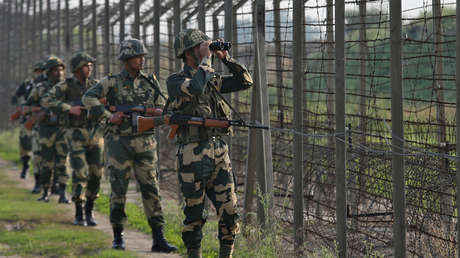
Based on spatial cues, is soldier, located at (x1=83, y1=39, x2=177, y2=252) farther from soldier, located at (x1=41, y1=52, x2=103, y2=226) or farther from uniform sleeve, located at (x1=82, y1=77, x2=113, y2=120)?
soldier, located at (x1=41, y1=52, x2=103, y2=226)

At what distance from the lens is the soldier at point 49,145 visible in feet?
35.4

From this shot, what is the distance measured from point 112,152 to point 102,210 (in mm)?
3018

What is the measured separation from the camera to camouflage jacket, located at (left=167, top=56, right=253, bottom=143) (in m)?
5.84

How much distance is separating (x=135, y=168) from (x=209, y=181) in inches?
69.0

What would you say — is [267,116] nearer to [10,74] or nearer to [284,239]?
[284,239]

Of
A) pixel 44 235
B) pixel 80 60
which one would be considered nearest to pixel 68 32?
pixel 80 60

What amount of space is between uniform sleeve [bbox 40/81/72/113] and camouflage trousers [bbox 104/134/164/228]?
5.95 ft

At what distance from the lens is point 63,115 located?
957 centimetres

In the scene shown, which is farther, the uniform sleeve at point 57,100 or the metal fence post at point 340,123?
the uniform sleeve at point 57,100

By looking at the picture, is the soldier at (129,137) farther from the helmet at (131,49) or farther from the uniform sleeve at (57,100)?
the uniform sleeve at (57,100)

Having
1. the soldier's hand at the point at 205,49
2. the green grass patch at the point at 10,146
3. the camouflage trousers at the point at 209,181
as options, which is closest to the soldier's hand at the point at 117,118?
the camouflage trousers at the point at 209,181

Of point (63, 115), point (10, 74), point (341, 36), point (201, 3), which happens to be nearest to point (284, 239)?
point (341, 36)

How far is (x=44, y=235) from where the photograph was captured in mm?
8414

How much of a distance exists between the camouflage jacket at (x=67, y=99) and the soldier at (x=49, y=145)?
1.20 m
